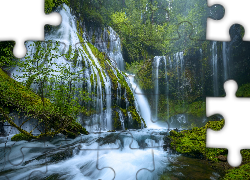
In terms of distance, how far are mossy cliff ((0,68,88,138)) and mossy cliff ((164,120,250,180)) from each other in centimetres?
266

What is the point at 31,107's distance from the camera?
3670 millimetres

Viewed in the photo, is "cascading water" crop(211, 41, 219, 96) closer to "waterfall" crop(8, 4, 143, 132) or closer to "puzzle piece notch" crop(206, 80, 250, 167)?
"waterfall" crop(8, 4, 143, 132)

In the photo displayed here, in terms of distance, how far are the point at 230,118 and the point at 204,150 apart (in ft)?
6.77

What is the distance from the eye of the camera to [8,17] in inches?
109

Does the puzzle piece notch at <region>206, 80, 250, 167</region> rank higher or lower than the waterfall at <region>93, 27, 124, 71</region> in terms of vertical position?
lower

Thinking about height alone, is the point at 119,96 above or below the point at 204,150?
above

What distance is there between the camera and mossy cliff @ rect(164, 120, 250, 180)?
2973mm

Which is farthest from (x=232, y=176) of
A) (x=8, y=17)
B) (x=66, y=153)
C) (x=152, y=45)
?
(x=152, y=45)

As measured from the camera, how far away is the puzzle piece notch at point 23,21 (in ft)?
8.72

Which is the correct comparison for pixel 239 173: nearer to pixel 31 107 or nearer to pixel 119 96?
pixel 31 107

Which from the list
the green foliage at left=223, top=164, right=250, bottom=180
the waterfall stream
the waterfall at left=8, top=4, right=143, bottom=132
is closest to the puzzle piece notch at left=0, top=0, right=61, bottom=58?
the waterfall stream

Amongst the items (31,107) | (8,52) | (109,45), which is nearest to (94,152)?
(31,107)

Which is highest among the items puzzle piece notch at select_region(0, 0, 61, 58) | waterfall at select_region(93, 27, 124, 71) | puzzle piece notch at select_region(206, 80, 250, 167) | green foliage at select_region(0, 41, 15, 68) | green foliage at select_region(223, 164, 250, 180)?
waterfall at select_region(93, 27, 124, 71)

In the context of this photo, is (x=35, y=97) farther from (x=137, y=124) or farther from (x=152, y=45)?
(x=152, y=45)
